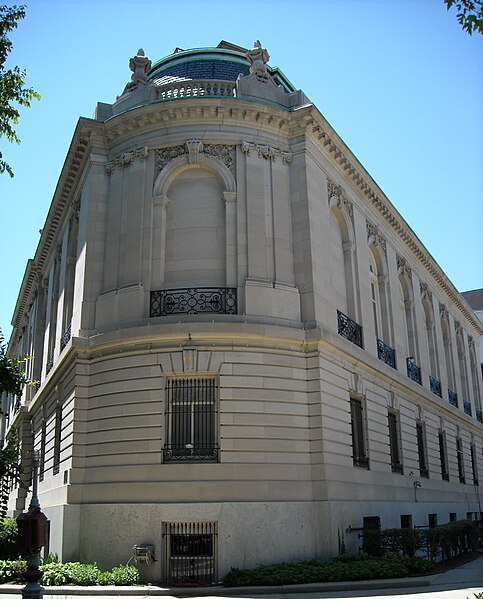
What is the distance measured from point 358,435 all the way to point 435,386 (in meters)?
13.8

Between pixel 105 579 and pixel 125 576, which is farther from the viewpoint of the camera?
pixel 125 576

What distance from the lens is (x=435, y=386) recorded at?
3531 cm

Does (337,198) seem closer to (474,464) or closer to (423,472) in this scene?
(423,472)

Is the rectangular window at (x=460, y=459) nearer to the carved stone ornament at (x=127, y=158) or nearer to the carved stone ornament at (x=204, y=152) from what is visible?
the carved stone ornament at (x=204, y=152)

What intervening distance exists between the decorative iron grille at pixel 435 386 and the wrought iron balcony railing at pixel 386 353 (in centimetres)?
694

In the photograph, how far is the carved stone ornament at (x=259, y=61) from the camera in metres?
23.2

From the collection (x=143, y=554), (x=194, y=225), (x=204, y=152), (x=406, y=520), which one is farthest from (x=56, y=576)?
(x=406, y=520)

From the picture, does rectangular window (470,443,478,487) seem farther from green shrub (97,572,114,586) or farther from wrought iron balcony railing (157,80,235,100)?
green shrub (97,572,114,586)

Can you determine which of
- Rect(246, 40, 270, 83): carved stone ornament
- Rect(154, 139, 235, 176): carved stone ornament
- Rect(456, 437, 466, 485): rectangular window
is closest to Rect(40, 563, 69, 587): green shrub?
Rect(154, 139, 235, 176): carved stone ornament

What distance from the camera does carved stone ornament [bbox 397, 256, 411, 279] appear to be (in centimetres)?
3241

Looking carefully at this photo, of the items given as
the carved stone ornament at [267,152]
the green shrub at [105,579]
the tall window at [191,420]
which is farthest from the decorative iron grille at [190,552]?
the carved stone ornament at [267,152]

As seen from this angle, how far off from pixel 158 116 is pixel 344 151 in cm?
735

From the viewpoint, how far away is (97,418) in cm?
1958

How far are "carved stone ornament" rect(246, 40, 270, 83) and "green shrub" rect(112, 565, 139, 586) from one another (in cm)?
1574
